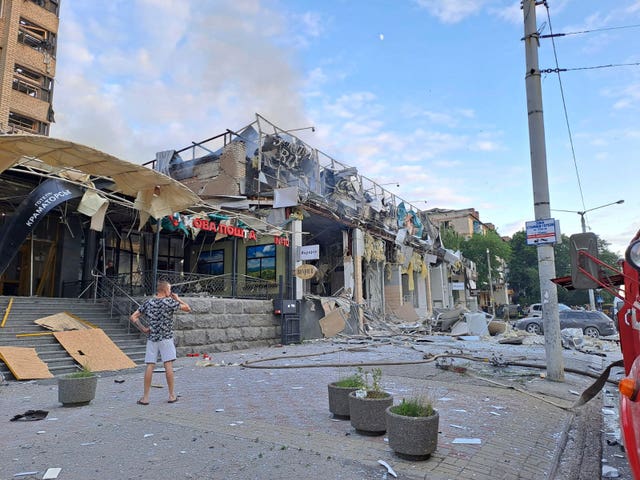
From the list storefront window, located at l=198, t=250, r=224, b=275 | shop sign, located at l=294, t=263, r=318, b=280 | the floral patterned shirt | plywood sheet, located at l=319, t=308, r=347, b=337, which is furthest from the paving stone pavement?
storefront window, located at l=198, t=250, r=224, b=275

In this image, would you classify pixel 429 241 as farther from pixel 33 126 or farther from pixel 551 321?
pixel 33 126

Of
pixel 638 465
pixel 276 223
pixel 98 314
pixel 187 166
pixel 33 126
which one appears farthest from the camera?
pixel 33 126

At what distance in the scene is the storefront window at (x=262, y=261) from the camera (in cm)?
2122

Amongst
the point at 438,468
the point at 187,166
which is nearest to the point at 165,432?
the point at 438,468

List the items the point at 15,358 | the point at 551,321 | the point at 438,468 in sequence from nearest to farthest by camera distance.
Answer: the point at 438,468 < the point at 551,321 < the point at 15,358

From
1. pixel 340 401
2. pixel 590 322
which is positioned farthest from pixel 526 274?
pixel 340 401

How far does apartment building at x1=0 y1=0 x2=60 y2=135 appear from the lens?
88.3ft

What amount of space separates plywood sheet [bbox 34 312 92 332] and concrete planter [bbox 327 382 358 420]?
9266 millimetres

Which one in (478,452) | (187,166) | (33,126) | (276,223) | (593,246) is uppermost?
(33,126)

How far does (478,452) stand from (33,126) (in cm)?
3344

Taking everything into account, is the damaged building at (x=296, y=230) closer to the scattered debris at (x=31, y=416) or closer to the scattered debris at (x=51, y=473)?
the scattered debris at (x=31, y=416)

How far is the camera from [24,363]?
9562 millimetres

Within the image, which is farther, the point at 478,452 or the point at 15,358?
the point at 15,358

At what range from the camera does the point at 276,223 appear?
20.2m
